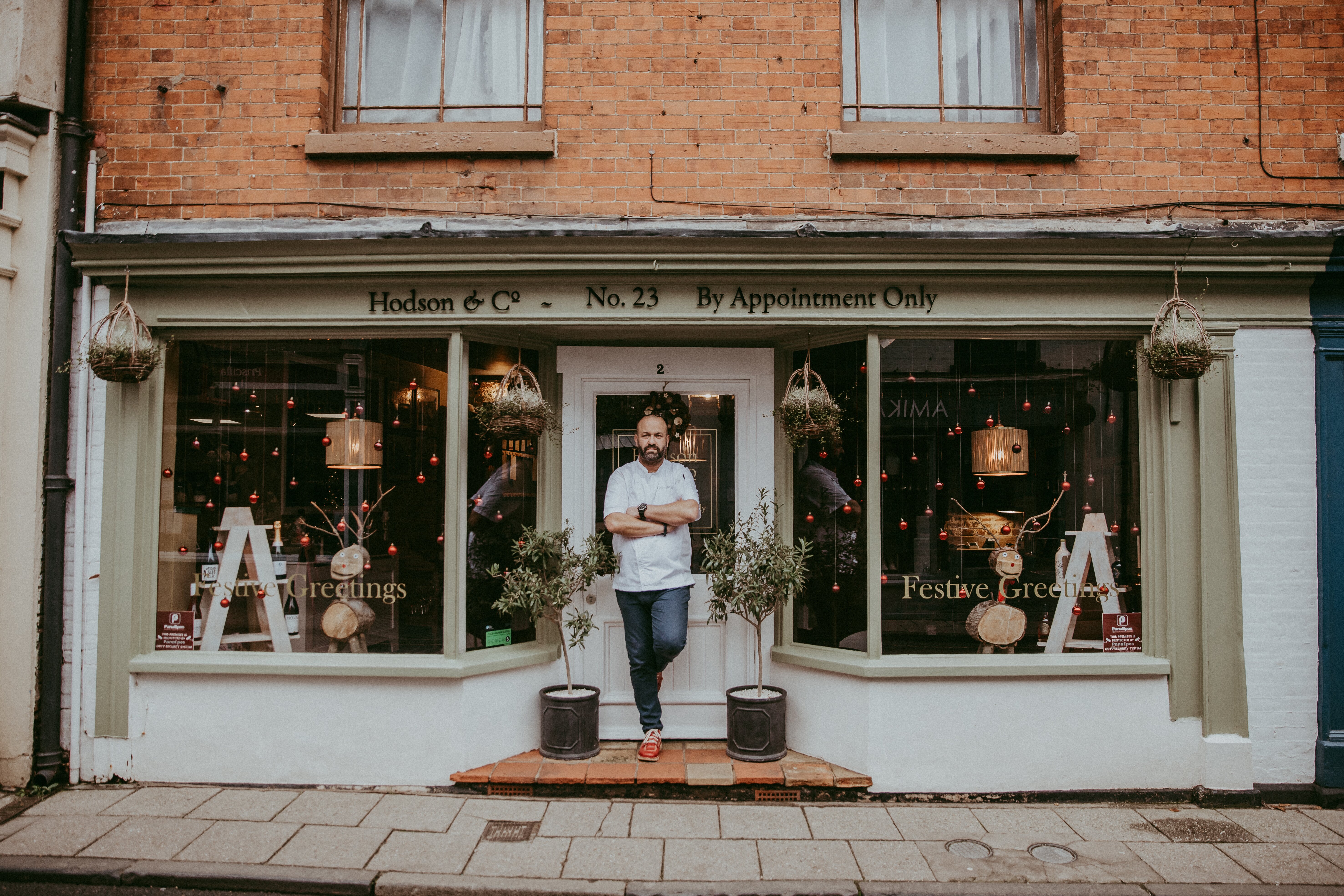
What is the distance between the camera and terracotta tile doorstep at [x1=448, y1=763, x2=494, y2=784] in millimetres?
4973

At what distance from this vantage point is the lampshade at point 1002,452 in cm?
538

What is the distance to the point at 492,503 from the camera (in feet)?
18.2

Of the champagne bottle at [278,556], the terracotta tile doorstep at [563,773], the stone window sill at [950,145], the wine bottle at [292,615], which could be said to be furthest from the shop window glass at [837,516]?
the champagne bottle at [278,556]

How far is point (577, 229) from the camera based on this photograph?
16.8ft

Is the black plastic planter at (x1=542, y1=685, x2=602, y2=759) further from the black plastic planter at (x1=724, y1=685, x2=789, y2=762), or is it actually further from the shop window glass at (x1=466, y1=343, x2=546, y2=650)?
the black plastic planter at (x1=724, y1=685, x2=789, y2=762)

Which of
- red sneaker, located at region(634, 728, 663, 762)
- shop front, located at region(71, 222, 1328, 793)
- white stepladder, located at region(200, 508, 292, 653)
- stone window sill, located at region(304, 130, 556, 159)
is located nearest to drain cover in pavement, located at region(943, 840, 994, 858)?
shop front, located at region(71, 222, 1328, 793)

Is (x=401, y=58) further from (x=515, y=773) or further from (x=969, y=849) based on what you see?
(x=969, y=849)

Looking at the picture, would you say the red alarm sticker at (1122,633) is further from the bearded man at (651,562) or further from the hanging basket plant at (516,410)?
the hanging basket plant at (516,410)

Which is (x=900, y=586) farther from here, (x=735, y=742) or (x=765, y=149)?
(x=765, y=149)

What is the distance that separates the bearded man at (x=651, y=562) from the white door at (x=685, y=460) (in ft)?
1.10

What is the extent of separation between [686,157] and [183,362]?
3652 millimetres

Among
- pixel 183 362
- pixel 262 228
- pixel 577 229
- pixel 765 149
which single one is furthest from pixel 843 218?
pixel 183 362

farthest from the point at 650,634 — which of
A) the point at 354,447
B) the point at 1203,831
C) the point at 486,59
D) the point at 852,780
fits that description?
the point at 486,59

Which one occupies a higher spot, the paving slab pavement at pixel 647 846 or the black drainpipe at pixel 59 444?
the black drainpipe at pixel 59 444
